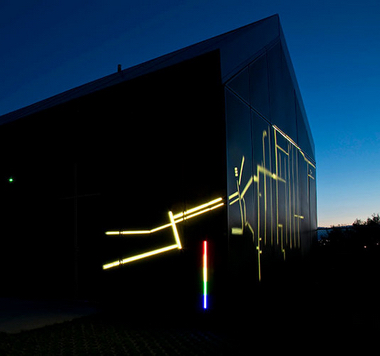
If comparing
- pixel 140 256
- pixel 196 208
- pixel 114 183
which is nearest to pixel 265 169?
pixel 196 208

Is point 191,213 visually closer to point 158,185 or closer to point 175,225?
point 175,225

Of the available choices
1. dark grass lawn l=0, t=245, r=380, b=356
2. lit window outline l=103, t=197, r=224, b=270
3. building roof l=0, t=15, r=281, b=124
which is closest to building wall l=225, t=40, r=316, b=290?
building roof l=0, t=15, r=281, b=124

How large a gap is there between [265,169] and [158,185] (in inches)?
109

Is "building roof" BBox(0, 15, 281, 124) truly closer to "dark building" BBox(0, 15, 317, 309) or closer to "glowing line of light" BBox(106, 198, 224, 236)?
"dark building" BBox(0, 15, 317, 309)

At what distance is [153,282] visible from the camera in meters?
6.44

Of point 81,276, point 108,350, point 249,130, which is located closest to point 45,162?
point 81,276

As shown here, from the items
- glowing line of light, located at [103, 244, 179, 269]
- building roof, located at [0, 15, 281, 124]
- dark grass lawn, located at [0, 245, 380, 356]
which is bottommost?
dark grass lawn, located at [0, 245, 380, 356]

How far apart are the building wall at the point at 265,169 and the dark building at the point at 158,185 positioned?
0.05 m

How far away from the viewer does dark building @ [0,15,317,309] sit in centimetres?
610

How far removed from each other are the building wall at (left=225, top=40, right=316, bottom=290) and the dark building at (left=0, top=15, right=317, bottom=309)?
1.9 inches

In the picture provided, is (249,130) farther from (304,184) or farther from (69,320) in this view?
(304,184)

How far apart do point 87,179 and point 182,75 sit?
120 inches

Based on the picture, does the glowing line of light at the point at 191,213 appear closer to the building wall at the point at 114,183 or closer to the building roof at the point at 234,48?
the building wall at the point at 114,183

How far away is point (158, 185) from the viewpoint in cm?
656
